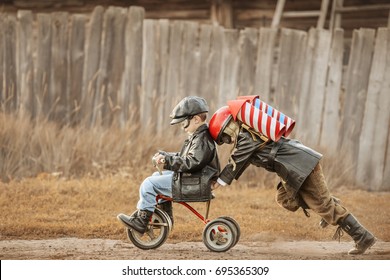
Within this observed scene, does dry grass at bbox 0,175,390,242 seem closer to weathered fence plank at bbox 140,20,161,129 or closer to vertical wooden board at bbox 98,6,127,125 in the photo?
weathered fence plank at bbox 140,20,161,129

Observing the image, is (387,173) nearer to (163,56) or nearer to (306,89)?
(306,89)

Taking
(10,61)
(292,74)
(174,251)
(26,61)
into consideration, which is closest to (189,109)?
(174,251)

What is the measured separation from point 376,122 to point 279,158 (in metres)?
3.98

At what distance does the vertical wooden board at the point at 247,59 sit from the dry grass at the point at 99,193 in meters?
1.12

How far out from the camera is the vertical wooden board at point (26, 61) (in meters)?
8.55

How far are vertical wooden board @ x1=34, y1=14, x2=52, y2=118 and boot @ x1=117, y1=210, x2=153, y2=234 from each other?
4338 millimetres

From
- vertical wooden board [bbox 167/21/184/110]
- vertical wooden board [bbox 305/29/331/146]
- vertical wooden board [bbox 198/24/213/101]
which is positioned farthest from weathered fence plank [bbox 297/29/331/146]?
vertical wooden board [bbox 167/21/184/110]

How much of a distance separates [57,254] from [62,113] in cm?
409

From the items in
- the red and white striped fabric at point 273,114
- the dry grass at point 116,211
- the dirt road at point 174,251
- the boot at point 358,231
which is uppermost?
the red and white striped fabric at point 273,114

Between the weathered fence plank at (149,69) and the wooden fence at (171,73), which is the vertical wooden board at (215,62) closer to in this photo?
the wooden fence at (171,73)

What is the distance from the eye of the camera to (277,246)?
5.22 m

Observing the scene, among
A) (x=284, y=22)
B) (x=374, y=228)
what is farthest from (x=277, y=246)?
(x=284, y=22)

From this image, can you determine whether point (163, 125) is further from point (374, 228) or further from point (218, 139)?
point (218, 139)

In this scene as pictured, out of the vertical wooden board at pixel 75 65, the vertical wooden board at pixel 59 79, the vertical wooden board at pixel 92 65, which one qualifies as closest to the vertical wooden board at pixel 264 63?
the vertical wooden board at pixel 92 65
